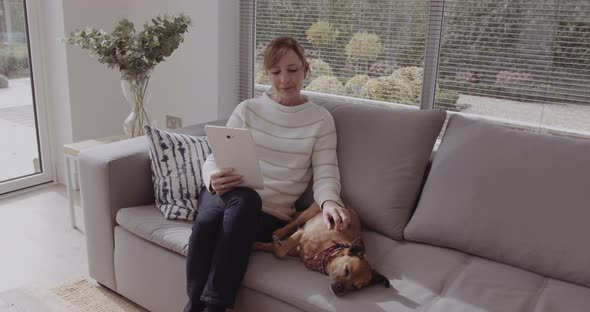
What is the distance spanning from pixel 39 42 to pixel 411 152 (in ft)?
7.88

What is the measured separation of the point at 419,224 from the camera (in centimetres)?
182

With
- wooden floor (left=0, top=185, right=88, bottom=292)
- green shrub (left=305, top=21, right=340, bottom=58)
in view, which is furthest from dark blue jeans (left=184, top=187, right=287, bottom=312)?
green shrub (left=305, top=21, right=340, bottom=58)

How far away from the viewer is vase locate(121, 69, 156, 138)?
2.48 meters

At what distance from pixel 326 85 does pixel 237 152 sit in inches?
48.4

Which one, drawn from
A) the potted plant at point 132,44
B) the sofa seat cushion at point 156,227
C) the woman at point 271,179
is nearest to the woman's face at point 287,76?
the woman at point 271,179

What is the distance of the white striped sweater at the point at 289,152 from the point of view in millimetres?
1909

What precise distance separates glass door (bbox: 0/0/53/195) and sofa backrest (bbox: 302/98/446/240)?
214 centimetres

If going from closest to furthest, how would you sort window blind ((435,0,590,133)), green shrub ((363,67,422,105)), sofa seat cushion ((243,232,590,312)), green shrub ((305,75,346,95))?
sofa seat cushion ((243,232,590,312)), window blind ((435,0,590,133)), green shrub ((363,67,422,105)), green shrub ((305,75,346,95))

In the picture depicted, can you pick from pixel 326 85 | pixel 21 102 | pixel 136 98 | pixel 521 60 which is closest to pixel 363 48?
pixel 326 85

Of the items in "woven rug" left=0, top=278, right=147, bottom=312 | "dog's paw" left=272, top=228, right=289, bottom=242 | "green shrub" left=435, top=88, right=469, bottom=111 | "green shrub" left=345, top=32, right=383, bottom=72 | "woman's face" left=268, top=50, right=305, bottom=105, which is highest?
"green shrub" left=345, top=32, right=383, bottom=72

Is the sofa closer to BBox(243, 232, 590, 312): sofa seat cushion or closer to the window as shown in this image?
BBox(243, 232, 590, 312): sofa seat cushion

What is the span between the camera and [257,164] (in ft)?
5.75

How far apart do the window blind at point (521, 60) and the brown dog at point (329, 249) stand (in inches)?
36.7

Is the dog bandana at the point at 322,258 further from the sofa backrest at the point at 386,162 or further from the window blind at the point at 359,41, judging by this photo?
the window blind at the point at 359,41
